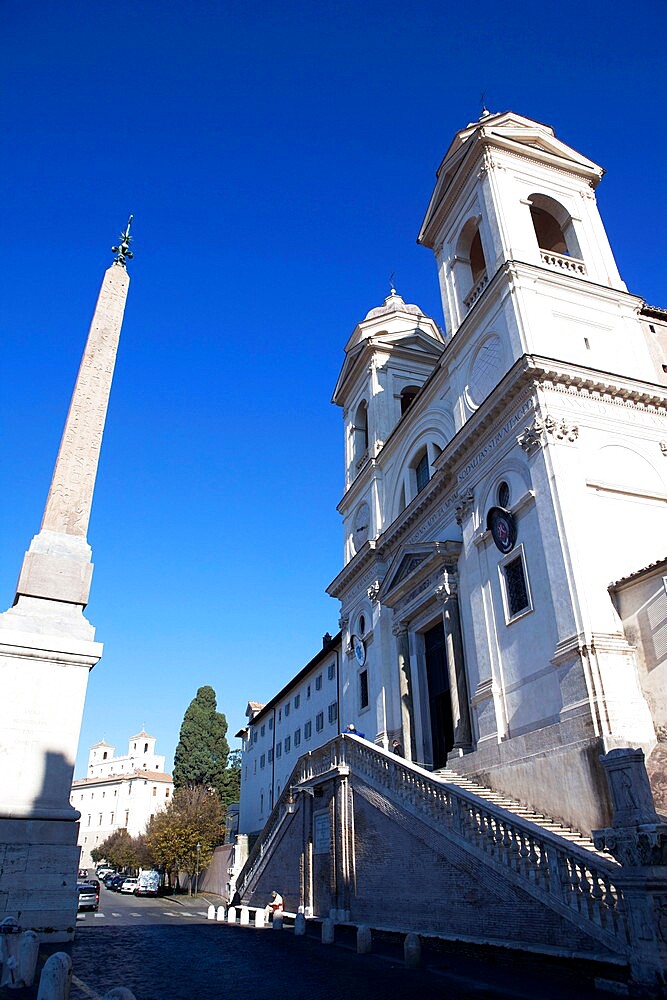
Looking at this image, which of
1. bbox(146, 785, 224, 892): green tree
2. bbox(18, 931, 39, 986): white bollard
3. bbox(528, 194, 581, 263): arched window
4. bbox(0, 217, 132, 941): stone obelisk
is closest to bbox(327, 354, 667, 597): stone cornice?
bbox(528, 194, 581, 263): arched window

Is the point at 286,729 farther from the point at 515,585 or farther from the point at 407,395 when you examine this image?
the point at 515,585

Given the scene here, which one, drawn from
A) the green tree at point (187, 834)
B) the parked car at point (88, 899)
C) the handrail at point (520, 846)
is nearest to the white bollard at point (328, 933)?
the handrail at point (520, 846)

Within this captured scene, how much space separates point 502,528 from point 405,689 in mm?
8166

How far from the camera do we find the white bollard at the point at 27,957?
22.9 ft

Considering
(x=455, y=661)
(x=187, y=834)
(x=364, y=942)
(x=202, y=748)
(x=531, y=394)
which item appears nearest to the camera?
(x=364, y=942)

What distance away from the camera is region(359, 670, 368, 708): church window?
26.8 meters

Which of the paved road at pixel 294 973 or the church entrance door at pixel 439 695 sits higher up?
the church entrance door at pixel 439 695

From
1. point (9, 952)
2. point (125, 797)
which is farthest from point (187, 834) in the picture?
point (125, 797)

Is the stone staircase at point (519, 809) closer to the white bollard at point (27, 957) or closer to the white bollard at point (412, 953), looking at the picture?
the white bollard at point (412, 953)

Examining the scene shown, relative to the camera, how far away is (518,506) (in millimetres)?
17734

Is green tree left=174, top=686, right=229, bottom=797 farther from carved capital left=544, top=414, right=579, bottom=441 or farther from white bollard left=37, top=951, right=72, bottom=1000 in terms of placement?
white bollard left=37, top=951, right=72, bottom=1000

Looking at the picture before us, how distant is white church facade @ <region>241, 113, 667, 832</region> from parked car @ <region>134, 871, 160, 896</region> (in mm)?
23732

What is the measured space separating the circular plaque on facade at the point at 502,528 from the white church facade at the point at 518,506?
56 millimetres

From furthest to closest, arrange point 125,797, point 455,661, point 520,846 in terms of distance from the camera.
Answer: point 125,797, point 455,661, point 520,846
